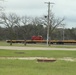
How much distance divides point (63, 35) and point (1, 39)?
81.1ft

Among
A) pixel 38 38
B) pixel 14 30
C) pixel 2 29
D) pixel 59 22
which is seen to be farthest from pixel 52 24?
pixel 2 29

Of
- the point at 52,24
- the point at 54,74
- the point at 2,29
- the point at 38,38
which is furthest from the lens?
the point at 2,29

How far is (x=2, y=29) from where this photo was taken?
101875 mm

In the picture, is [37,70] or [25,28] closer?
[37,70]

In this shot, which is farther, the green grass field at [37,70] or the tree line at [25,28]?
the tree line at [25,28]

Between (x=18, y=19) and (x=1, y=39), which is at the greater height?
(x=18, y=19)

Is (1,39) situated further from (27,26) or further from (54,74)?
(54,74)

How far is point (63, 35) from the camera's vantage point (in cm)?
11644

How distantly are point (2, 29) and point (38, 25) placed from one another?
12195mm

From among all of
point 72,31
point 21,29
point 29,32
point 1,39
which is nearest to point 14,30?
point 21,29

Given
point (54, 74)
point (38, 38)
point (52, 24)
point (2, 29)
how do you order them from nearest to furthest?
point (54, 74), point (52, 24), point (38, 38), point (2, 29)

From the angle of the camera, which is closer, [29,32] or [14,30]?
[14,30]

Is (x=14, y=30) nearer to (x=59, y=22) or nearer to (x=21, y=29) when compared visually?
(x=21, y=29)

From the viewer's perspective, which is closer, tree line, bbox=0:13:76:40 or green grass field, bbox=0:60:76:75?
green grass field, bbox=0:60:76:75
